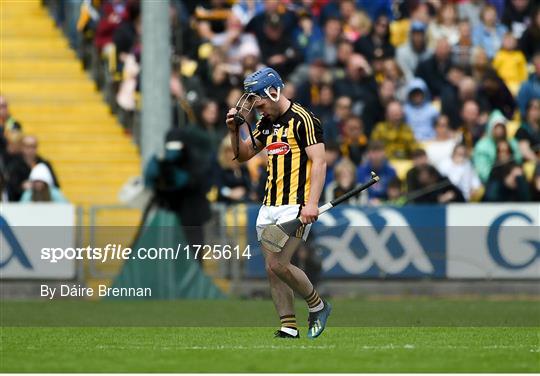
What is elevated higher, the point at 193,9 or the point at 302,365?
the point at 193,9

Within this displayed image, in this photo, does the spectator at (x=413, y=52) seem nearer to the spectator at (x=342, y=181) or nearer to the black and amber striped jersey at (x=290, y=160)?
the spectator at (x=342, y=181)

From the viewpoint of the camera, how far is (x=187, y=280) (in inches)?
782

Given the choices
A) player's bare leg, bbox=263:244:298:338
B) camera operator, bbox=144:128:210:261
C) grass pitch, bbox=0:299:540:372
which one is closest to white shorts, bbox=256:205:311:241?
player's bare leg, bbox=263:244:298:338

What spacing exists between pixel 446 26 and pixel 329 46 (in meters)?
2.14

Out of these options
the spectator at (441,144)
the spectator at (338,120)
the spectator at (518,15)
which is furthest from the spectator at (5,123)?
the spectator at (518,15)

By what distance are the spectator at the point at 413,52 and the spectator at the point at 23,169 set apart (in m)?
6.17

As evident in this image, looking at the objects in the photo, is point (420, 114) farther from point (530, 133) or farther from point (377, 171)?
point (377, 171)

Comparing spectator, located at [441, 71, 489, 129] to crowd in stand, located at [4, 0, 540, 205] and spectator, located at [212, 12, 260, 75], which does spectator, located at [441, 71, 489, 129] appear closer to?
crowd in stand, located at [4, 0, 540, 205]

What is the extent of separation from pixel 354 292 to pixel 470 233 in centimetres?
163

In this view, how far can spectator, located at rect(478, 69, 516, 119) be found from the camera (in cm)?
2442

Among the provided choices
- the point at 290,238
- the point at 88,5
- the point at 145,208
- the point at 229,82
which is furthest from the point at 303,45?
the point at 290,238

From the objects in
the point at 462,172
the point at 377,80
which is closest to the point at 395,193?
the point at 462,172

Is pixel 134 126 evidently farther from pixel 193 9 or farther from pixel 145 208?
pixel 145 208

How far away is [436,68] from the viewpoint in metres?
24.8
